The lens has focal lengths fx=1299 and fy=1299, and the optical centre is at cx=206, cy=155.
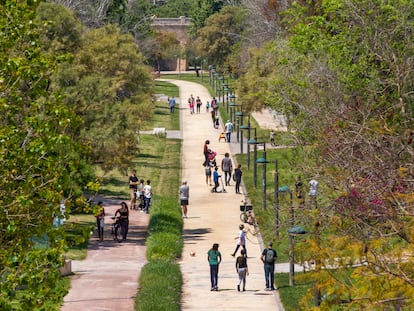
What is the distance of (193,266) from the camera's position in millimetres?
37500

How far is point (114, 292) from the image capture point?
32781 millimetres

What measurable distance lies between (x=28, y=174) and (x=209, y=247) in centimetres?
2121

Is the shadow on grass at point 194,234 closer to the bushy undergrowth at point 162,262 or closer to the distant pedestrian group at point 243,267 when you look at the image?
the bushy undergrowth at point 162,262

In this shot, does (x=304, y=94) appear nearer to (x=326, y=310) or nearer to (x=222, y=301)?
(x=222, y=301)

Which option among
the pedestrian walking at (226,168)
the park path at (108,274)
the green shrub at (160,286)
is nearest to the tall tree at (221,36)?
the pedestrian walking at (226,168)

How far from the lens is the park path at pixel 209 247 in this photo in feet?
105

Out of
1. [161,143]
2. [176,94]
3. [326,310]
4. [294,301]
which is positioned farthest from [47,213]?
[176,94]

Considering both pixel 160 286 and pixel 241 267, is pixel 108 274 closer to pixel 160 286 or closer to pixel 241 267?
pixel 160 286

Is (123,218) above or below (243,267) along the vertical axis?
above

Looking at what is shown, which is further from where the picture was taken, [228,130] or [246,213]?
[228,130]

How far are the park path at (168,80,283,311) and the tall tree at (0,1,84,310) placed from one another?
12046 mm

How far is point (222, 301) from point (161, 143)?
4267 centimetres

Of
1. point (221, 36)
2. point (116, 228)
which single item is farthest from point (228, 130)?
point (221, 36)

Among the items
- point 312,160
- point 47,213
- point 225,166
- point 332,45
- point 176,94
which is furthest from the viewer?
point 176,94
